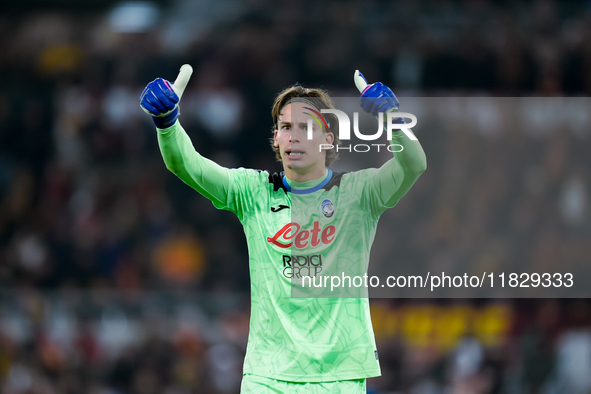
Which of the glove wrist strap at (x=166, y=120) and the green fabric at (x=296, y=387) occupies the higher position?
the glove wrist strap at (x=166, y=120)

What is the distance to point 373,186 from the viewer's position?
3826 mm

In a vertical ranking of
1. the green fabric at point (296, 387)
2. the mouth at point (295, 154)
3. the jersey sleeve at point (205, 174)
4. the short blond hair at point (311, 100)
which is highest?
the short blond hair at point (311, 100)

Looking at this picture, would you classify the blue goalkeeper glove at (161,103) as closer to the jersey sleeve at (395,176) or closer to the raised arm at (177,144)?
the raised arm at (177,144)

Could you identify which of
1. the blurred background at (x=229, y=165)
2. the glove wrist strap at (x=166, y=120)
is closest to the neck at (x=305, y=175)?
the glove wrist strap at (x=166, y=120)

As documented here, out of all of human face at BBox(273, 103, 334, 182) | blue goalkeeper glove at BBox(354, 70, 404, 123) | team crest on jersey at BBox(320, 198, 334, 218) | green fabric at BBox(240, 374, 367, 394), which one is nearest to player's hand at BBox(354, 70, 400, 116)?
blue goalkeeper glove at BBox(354, 70, 404, 123)

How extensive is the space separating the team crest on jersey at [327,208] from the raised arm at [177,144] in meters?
0.49

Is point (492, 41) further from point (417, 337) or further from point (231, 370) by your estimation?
point (231, 370)

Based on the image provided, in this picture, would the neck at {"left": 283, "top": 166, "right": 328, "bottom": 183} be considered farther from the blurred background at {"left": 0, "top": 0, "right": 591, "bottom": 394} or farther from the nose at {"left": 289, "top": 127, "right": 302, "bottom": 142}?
the blurred background at {"left": 0, "top": 0, "right": 591, "bottom": 394}

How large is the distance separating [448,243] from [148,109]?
18.3 feet

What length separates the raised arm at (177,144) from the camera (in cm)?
363

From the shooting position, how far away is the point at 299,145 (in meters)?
3.86

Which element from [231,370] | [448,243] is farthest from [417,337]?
[231,370]

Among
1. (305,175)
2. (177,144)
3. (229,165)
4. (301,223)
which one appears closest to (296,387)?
(301,223)

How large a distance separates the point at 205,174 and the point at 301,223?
1.77ft
